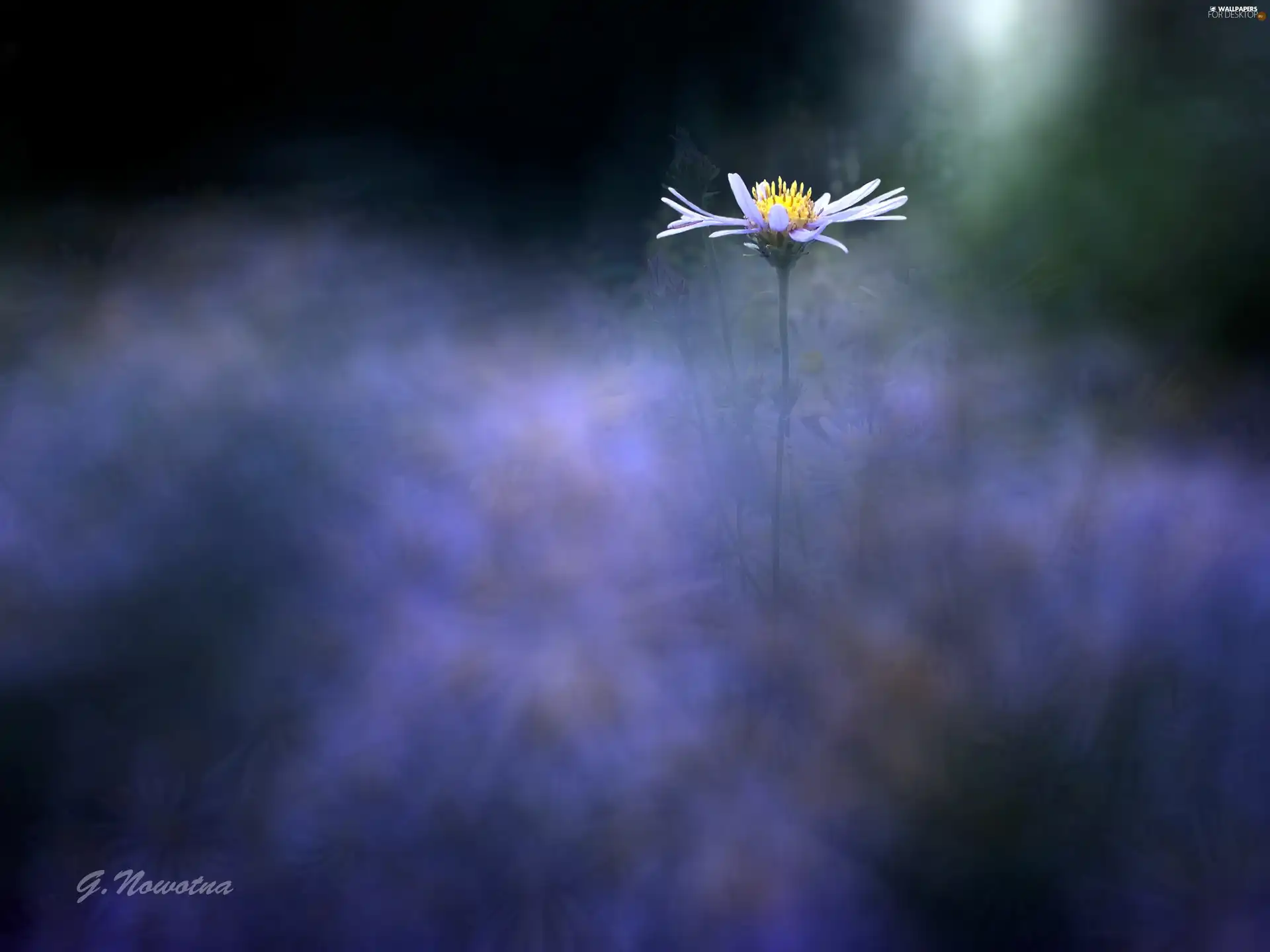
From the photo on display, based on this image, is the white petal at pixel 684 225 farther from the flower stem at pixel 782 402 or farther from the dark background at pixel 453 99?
the dark background at pixel 453 99

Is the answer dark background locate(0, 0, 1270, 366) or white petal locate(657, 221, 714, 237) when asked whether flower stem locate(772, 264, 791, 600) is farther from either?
dark background locate(0, 0, 1270, 366)

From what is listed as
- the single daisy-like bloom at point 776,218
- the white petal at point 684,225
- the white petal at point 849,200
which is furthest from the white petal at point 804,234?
the white petal at point 849,200

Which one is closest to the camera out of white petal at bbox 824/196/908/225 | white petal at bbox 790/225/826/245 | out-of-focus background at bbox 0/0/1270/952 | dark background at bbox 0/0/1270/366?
out-of-focus background at bbox 0/0/1270/952

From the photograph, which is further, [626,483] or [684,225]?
[626,483]

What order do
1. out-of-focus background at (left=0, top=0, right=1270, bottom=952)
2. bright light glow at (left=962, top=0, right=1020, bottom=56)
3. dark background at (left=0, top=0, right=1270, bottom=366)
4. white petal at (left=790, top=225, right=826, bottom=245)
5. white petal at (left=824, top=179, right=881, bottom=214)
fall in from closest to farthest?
out-of-focus background at (left=0, top=0, right=1270, bottom=952) < white petal at (left=790, top=225, right=826, bottom=245) < white petal at (left=824, top=179, right=881, bottom=214) < bright light glow at (left=962, top=0, right=1020, bottom=56) < dark background at (left=0, top=0, right=1270, bottom=366)

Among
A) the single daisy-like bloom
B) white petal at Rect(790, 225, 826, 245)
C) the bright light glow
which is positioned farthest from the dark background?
white petal at Rect(790, 225, 826, 245)

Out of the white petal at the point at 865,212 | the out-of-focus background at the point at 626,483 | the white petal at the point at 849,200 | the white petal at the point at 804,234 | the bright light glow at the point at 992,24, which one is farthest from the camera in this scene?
the bright light glow at the point at 992,24

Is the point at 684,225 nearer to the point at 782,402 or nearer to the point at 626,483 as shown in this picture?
the point at 782,402

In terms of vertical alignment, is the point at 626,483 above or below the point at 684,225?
below

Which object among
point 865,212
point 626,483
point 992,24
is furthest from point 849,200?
point 992,24
